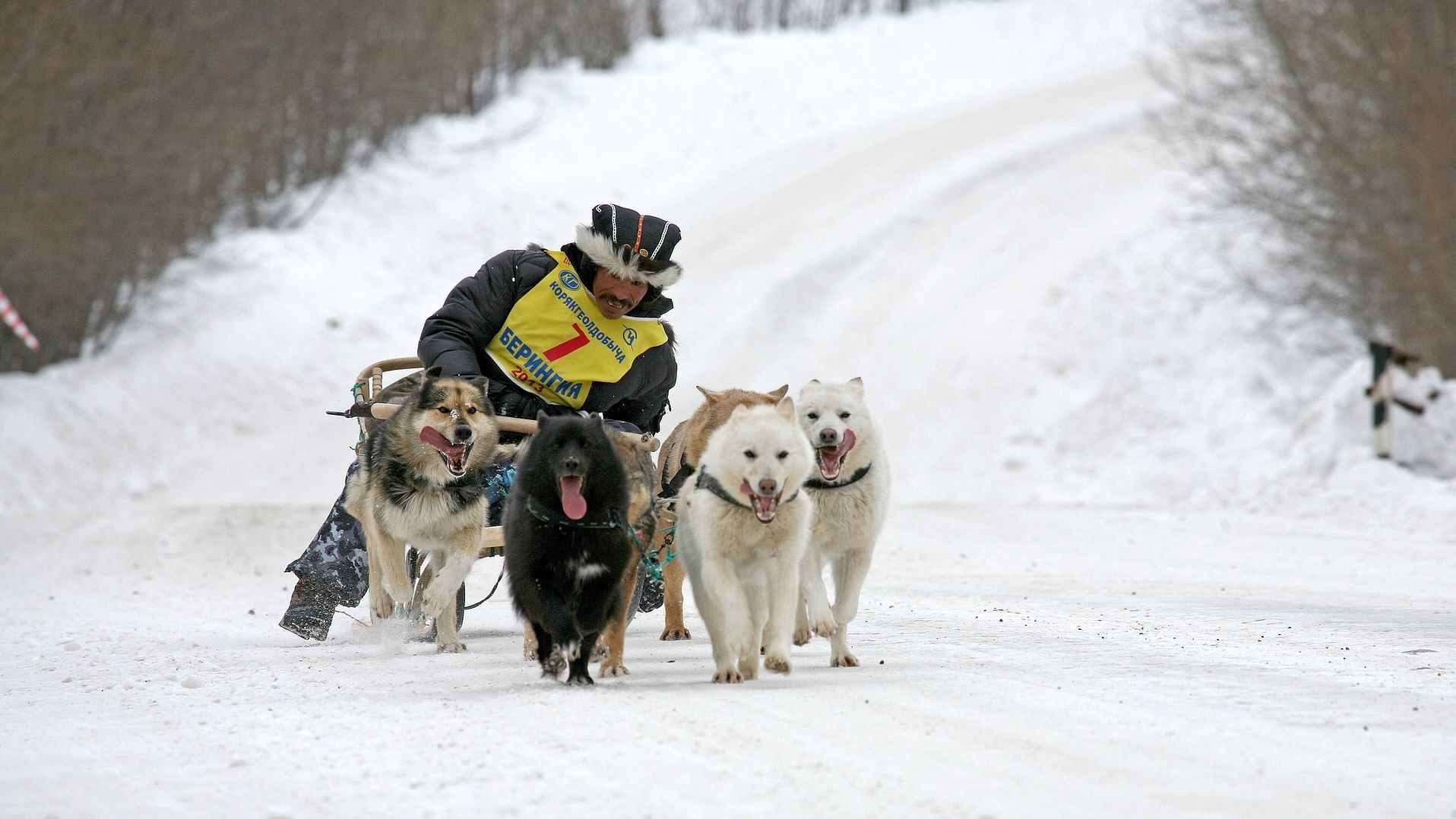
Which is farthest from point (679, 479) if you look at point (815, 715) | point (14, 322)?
point (14, 322)

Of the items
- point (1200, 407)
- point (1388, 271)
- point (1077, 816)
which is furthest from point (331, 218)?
point (1077, 816)

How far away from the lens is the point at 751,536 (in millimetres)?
6027

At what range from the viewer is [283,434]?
18266 mm

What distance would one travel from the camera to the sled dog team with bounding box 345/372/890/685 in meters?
5.93

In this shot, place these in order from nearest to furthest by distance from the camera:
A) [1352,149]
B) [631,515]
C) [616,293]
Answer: [631,515] → [616,293] → [1352,149]

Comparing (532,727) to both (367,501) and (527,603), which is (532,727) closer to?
(527,603)

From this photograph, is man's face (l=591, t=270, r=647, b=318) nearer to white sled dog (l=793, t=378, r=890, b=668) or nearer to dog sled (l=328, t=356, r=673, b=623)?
dog sled (l=328, t=356, r=673, b=623)

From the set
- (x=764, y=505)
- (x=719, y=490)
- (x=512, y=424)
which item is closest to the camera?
(x=764, y=505)

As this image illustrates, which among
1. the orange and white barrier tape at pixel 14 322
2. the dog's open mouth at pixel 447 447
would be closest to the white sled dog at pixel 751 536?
the dog's open mouth at pixel 447 447

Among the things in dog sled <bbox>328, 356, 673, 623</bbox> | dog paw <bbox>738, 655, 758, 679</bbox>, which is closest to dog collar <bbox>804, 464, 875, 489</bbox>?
dog sled <bbox>328, 356, 673, 623</bbox>

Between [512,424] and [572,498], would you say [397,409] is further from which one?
[572,498]

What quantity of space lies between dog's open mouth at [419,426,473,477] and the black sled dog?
97cm

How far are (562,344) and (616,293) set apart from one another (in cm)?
38

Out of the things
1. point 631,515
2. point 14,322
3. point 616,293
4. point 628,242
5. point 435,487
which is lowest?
point 631,515
